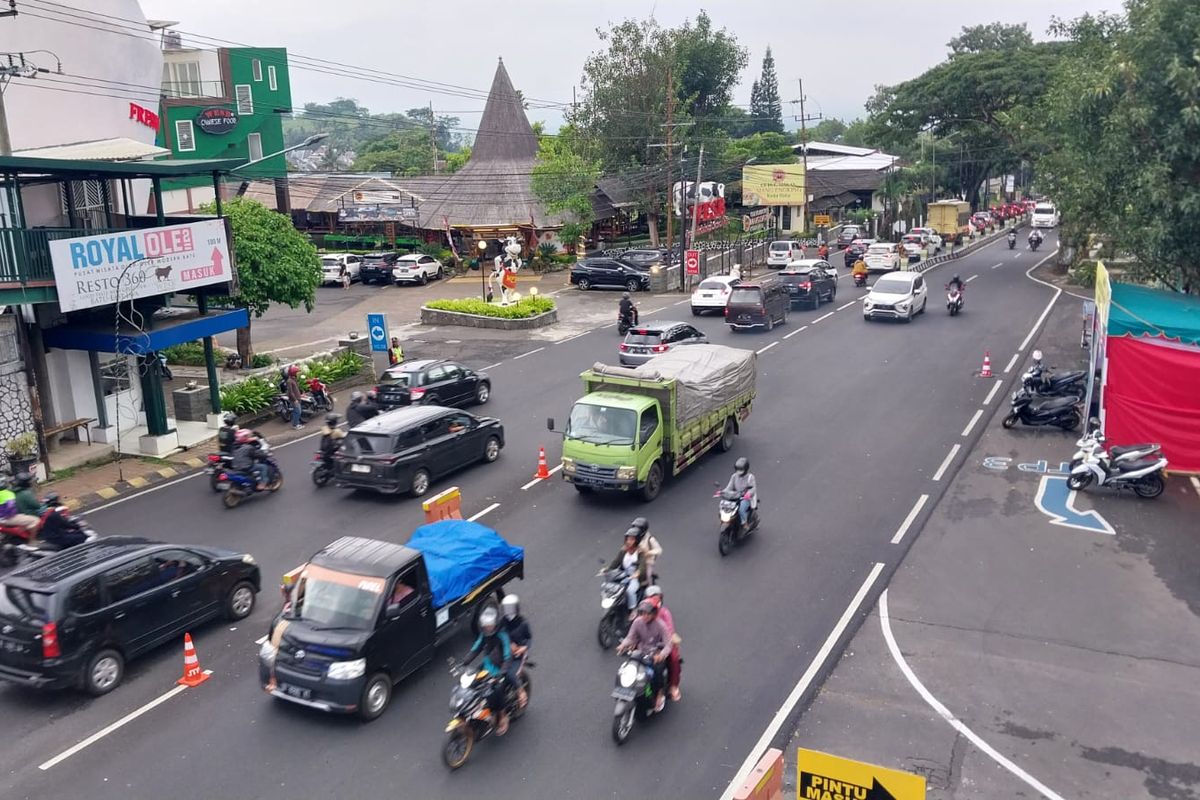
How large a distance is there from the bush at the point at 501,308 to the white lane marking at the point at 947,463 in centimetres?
1992

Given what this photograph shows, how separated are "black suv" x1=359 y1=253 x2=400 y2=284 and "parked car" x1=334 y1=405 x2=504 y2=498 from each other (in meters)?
33.8

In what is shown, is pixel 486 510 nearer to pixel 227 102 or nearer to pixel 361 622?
pixel 361 622

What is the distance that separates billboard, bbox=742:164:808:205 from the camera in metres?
73.3

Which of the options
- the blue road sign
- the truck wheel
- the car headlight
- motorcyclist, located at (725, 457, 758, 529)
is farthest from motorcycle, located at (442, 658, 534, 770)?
the blue road sign

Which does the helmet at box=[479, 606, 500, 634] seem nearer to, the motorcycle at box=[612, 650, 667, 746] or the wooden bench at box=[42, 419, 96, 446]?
the motorcycle at box=[612, 650, 667, 746]

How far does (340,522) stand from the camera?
17.9m

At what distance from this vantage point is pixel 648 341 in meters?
28.9

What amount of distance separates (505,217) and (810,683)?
4699cm

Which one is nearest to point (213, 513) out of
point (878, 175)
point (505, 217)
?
point (505, 217)

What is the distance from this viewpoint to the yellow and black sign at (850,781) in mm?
6258

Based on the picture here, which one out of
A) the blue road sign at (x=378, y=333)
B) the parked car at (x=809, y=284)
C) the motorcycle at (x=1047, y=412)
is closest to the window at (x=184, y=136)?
the blue road sign at (x=378, y=333)

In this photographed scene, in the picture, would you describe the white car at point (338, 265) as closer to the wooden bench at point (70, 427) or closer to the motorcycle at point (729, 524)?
the wooden bench at point (70, 427)

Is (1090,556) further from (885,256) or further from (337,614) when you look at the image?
(885,256)

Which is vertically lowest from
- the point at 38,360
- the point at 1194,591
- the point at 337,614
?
the point at 1194,591
